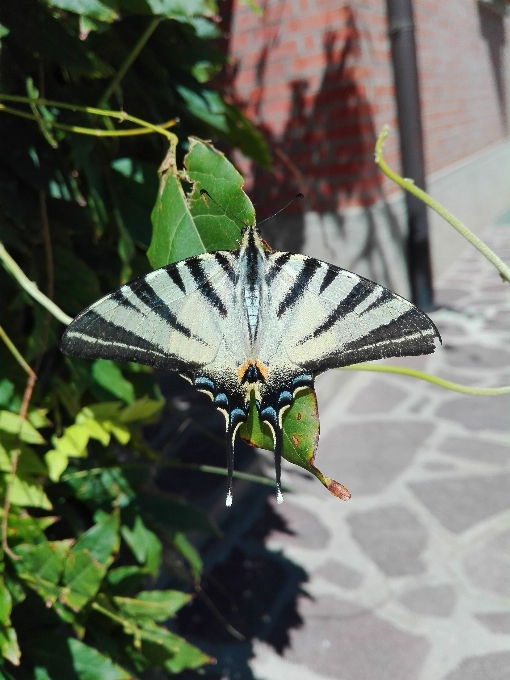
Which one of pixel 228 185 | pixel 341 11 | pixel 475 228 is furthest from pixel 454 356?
pixel 228 185

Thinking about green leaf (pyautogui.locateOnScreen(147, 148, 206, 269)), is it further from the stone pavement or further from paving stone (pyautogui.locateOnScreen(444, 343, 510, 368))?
paving stone (pyautogui.locateOnScreen(444, 343, 510, 368))

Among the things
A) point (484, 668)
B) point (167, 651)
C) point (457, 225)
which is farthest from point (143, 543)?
point (484, 668)

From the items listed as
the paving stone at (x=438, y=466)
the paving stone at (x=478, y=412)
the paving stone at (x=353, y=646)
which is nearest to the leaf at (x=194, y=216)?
the paving stone at (x=353, y=646)


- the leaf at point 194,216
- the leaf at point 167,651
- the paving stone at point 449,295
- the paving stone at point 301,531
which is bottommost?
the paving stone at point 301,531

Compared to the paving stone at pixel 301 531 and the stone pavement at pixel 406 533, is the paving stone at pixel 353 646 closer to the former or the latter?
the stone pavement at pixel 406 533

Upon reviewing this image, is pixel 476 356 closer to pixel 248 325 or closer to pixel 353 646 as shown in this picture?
pixel 353 646

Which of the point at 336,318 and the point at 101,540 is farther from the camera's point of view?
the point at 101,540
